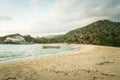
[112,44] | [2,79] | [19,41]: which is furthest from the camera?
[19,41]

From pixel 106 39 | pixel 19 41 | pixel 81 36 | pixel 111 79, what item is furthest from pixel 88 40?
pixel 19 41

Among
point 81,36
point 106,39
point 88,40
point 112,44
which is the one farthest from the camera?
point 81,36

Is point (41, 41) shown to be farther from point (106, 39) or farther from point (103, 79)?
point (103, 79)

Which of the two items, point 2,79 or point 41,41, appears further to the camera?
point 41,41

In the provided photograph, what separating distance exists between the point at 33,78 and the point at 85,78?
3057mm

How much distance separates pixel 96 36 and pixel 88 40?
49.3ft

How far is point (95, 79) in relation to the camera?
7.24 metres

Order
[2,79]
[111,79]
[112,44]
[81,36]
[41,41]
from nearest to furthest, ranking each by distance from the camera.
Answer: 1. [111,79]
2. [2,79]
3. [112,44]
4. [81,36]
5. [41,41]

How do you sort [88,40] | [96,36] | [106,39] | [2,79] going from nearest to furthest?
1. [2,79]
2. [106,39]
3. [96,36]
4. [88,40]

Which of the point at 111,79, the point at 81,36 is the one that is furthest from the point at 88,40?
the point at 111,79

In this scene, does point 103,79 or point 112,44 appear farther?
point 112,44

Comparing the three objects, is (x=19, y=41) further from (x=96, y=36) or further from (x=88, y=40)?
(x=96, y=36)

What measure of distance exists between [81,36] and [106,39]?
3501cm

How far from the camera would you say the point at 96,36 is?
8219cm
